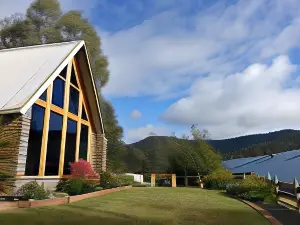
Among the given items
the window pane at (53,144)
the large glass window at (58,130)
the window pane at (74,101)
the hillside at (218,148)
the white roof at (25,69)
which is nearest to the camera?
the white roof at (25,69)

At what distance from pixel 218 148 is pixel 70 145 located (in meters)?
27.6

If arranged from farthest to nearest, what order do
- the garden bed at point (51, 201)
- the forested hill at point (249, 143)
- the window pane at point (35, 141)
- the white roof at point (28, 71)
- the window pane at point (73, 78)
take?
the forested hill at point (249, 143)
the window pane at point (73, 78)
the window pane at point (35, 141)
the white roof at point (28, 71)
the garden bed at point (51, 201)

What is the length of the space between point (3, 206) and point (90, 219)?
7.41 ft

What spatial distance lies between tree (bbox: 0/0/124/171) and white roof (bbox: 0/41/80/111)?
45.1 feet

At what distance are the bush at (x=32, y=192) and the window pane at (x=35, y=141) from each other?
4.72ft

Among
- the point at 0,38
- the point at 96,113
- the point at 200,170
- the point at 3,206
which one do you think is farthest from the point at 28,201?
the point at 0,38

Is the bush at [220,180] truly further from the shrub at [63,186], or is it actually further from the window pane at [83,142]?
the shrub at [63,186]

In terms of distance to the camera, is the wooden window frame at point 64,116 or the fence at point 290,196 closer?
the fence at point 290,196

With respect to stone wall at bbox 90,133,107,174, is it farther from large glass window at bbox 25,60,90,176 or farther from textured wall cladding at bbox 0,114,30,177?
textured wall cladding at bbox 0,114,30,177

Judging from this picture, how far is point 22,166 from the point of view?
917 centimetres

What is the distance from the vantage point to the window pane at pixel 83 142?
1410 centimetres

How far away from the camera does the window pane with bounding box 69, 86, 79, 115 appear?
13.5m

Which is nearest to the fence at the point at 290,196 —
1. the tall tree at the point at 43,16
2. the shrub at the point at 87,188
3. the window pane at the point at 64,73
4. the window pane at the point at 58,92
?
the shrub at the point at 87,188

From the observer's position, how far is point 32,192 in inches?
314
